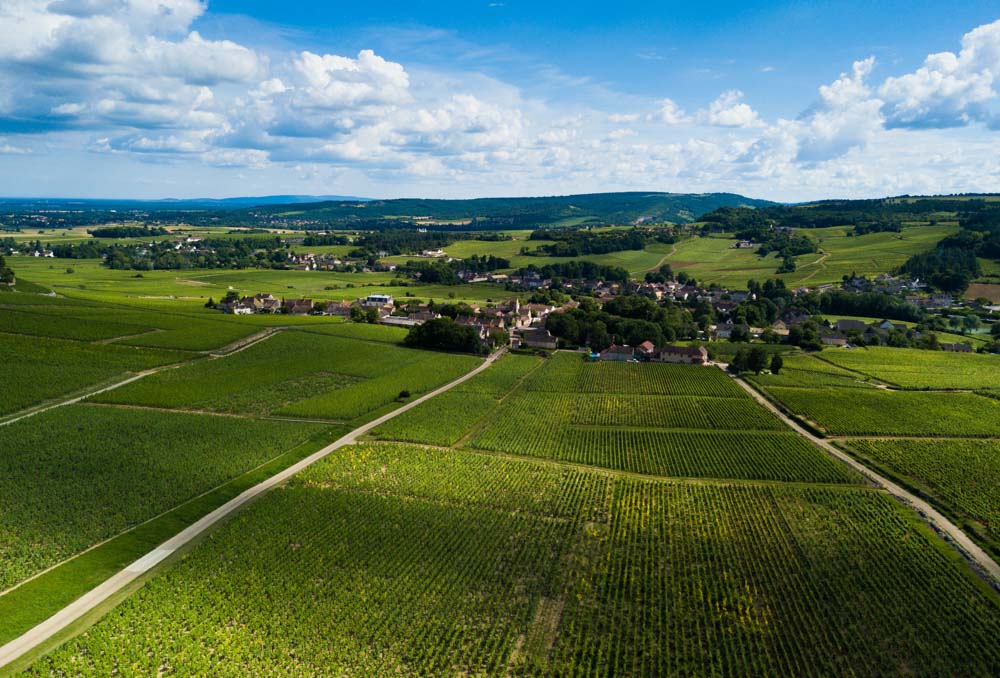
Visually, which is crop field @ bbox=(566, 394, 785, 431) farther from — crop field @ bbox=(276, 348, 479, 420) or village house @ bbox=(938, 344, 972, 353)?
village house @ bbox=(938, 344, 972, 353)

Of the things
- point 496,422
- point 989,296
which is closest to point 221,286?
point 496,422

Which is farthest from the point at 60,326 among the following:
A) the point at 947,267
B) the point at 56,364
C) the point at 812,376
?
the point at 947,267

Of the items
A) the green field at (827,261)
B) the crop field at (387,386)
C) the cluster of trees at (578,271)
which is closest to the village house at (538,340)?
the crop field at (387,386)

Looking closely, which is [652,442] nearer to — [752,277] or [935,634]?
[935,634]

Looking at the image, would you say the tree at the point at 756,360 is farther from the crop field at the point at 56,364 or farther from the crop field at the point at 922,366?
the crop field at the point at 56,364

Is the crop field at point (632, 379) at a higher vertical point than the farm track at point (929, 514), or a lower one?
higher

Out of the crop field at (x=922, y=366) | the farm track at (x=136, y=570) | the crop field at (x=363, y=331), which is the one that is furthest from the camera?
the crop field at (x=363, y=331)

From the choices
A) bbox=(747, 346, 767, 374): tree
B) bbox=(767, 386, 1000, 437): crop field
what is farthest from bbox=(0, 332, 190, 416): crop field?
bbox=(767, 386, 1000, 437): crop field
